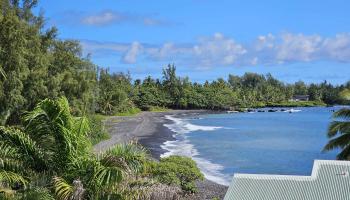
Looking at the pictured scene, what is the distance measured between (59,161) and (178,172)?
468 inches

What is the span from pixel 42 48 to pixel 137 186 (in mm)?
32799

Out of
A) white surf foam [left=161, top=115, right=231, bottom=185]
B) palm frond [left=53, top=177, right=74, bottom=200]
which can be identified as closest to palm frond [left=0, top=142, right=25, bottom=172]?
palm frond [left=53, top=177, right=74, bottom=200]

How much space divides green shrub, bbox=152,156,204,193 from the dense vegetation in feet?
31.3

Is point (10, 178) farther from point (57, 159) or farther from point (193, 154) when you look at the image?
point (193, 154)

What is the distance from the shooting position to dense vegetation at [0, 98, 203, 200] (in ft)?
34.2

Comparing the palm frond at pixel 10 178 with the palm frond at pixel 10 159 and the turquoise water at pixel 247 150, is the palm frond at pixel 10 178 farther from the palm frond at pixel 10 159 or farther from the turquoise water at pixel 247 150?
the turquoise water at pixel 247 150

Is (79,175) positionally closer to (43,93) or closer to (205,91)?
(43,93)

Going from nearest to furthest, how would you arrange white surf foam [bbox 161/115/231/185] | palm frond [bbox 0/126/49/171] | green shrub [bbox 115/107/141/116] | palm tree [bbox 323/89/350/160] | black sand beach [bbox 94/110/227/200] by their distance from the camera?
palm frond [bbox 0/126/49/171], palm tree [bbox 323/89/350/160], black sand beach [bbox 94/110/227/200], white surf foam [bbox 161/115/231/185], green shrub [bbox 115/107/141/116]

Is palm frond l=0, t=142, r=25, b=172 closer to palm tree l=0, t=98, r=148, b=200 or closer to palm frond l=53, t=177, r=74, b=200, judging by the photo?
palm tree l=0, t=98, r=148, b=200

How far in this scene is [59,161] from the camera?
36.2ft

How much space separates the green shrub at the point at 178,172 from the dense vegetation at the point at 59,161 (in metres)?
9.53

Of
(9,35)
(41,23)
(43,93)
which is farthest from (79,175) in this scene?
(41,23)

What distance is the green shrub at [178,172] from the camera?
21.3 metres

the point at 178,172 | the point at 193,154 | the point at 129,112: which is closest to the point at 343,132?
the point at 178,172
